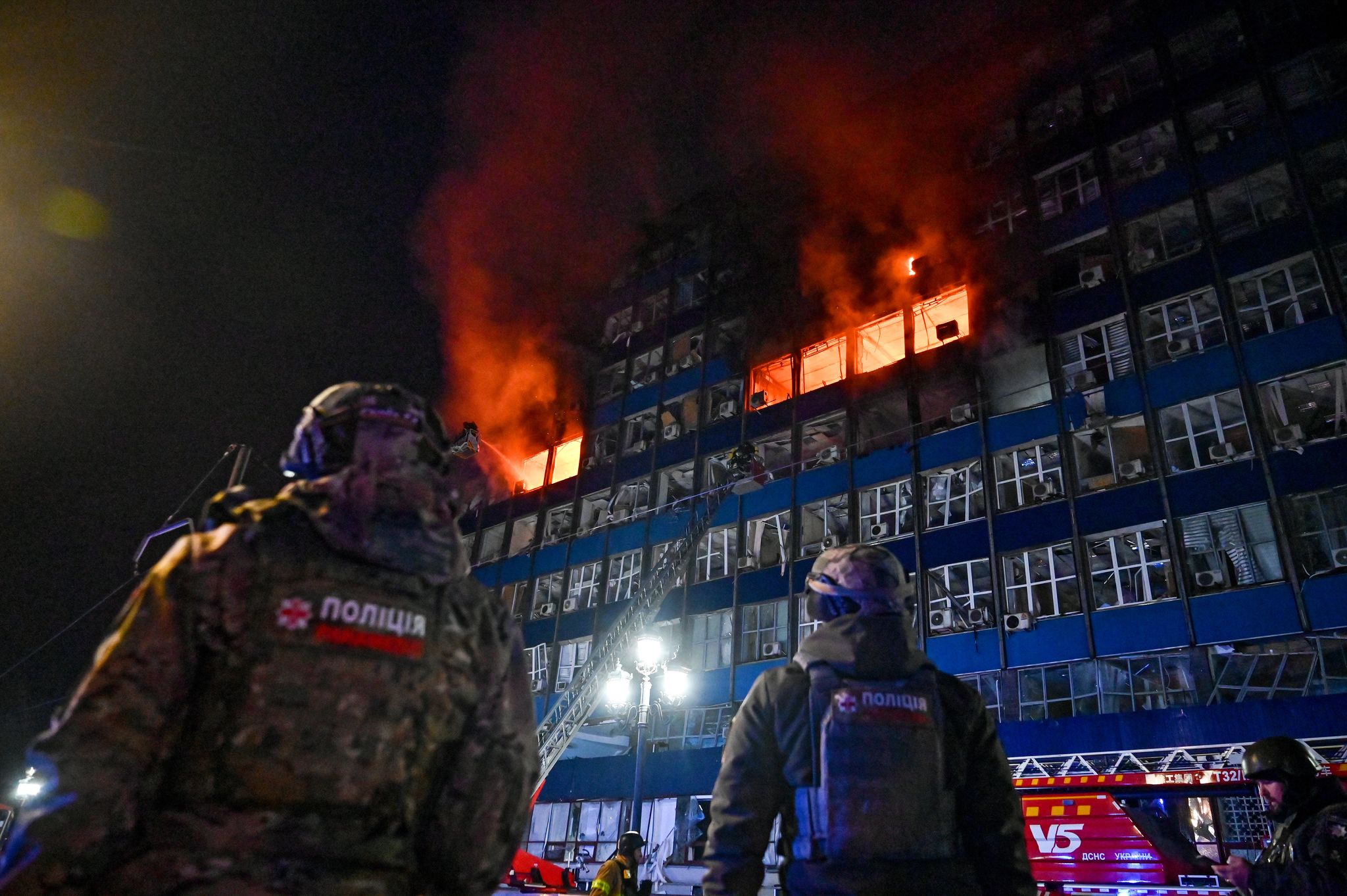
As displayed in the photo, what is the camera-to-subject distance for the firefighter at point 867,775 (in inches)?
119

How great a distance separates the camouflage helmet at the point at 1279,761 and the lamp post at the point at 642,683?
11.2 m

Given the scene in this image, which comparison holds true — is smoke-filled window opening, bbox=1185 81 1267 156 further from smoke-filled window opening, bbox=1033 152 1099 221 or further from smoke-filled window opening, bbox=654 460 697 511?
smoke-filled window opening, bbox=654 460 697 511

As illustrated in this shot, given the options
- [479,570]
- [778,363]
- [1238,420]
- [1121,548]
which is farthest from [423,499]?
[479,570]

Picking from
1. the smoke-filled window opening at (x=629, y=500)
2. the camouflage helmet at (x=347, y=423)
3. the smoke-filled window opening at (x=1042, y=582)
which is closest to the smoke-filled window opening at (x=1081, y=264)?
the smoke-filled window opening at (x=1042, y=582)

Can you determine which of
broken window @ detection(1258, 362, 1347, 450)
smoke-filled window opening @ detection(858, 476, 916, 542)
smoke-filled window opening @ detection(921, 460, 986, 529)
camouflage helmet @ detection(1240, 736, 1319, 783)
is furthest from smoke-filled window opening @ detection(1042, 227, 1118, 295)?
camouflage helmet @ detection(1240, 736, 1319, 783)

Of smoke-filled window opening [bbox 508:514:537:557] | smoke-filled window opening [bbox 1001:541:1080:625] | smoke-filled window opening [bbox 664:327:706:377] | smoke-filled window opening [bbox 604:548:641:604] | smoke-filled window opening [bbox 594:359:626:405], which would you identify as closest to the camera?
smoke-filled window opening [bbox 1001:541:1080:625]

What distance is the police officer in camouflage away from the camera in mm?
1687

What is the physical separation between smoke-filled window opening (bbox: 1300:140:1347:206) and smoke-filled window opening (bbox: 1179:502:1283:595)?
8.51m

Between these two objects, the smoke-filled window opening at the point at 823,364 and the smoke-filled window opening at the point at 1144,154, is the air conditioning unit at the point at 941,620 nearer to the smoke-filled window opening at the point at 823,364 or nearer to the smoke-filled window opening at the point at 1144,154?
the smoke-filled window opening at the point at 823,364

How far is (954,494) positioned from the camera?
2269 centimetres

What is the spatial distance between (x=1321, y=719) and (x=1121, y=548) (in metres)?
5.53

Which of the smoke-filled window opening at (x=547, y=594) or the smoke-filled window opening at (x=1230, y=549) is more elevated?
the smoke-filled window opening at (x=547, y=594)

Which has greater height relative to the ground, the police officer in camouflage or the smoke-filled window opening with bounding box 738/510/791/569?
the smoke-filled window opening with bounding box 738/510/791/569

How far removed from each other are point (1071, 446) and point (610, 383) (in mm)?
21426
